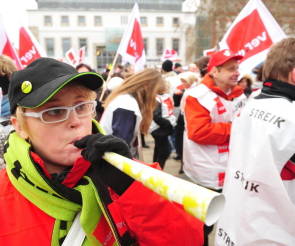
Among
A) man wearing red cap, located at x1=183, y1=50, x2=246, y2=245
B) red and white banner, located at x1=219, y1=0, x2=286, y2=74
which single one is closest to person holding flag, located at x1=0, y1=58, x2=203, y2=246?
man wearing red cap, located at x1=183, y1=50, x2=246, y2=245

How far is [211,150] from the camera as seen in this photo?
313cm

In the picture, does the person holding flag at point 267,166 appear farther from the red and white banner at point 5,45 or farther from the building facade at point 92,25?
the building facade at point 92,25

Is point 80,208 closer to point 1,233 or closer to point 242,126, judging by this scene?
point 1,233

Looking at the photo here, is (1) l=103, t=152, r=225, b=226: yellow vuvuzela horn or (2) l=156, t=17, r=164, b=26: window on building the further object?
(2) l=156, t=17, r=164, b=26: window on building

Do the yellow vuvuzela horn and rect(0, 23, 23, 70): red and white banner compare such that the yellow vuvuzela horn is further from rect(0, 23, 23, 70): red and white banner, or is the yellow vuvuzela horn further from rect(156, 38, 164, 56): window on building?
rect(156, 38, 164, 56): window on building

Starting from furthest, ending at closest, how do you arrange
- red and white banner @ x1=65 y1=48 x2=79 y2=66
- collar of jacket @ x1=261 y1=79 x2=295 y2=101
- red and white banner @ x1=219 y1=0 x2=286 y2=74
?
1. red and white banner @ x1=65 y1=48 x2=79 y2=66
2. red and white banner @ x1=219 y1=0 x2=286 y2=74
3. collar of jacket @ x1=261 y1=79 x2=295 y2=101

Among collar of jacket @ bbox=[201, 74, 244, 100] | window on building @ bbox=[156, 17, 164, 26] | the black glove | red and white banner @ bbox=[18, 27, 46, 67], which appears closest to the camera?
the black glove

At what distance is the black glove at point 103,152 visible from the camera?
1.03 metres

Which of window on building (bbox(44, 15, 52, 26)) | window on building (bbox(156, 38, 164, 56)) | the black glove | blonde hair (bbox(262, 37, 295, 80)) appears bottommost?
window on building (bbox(156, 38, 164, 56))

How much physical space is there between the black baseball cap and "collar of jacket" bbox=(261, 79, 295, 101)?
1181 mm

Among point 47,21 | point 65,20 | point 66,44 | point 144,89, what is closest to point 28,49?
point 144,89

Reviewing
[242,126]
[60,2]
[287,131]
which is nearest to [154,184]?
[287,131]

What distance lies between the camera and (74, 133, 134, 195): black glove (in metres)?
1.03

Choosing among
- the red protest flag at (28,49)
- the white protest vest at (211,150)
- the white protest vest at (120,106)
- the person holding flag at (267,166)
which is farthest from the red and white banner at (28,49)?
the person holding flag at (267,166)
